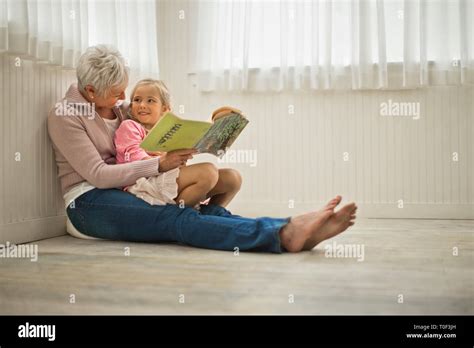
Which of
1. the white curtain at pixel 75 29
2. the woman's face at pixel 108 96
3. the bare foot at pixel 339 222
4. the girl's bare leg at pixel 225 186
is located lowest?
the bare foot at pixel 339 222

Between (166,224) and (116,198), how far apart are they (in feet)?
0.66

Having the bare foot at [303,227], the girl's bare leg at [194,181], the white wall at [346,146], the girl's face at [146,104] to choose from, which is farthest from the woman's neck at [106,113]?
the white wall at [346,146]

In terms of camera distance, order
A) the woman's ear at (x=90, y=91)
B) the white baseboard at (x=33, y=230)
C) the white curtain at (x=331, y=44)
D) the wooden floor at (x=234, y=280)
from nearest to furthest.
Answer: the wooden floor at (x=234, y=280), the white baseboard at (x=33, y=230), the woman's ear at (x=90, y=91), the white curtain at (x=331, y=44)

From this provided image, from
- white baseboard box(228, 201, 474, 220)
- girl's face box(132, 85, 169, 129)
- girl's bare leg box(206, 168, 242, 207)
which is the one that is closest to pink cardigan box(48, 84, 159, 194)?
girl's face box(132, 85, 169, 129)

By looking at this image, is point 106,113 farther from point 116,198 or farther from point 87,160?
point 116,198

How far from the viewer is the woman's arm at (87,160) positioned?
192 cm

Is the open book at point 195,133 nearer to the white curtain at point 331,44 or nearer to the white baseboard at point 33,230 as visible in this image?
the white baseboard at point 33,230

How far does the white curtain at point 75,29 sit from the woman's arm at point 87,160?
24 centimetres

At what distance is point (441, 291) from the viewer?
126cm

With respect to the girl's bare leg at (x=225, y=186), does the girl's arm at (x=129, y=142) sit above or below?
above

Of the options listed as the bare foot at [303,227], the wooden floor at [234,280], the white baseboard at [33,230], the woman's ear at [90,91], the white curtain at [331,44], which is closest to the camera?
the wooden floor at [234,280]

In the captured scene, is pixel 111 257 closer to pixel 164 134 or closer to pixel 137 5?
pixel 164 134
